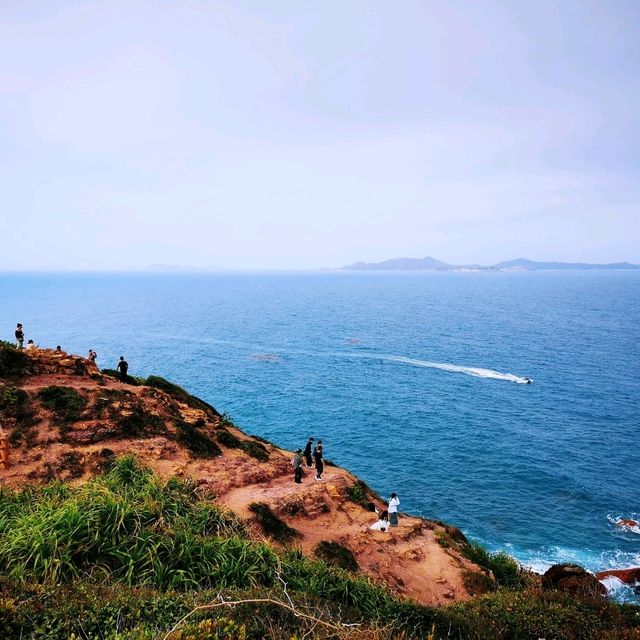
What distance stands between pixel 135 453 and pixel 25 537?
33.9 ft

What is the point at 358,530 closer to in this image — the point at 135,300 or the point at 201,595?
the point at 201,595

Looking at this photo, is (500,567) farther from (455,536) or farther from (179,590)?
(179,590)

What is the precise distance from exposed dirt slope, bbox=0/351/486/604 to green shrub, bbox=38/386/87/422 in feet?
0.16

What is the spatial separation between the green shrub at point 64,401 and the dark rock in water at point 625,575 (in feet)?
112

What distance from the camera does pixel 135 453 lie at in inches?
848

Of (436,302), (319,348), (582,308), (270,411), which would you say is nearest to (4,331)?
(319,348)

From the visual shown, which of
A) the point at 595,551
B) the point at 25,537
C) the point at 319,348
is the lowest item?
the point at 595,551

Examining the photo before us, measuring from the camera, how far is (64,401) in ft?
76.9

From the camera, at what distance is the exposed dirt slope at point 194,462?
18938 millimetres

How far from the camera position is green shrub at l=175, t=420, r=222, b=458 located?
2394 cm

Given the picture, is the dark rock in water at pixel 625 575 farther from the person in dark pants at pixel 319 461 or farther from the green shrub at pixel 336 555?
the green shrub at pixel 336 555

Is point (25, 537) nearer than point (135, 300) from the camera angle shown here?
Yes

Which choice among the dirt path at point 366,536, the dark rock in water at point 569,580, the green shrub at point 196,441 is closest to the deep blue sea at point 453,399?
the dark rock in water at point 569,580

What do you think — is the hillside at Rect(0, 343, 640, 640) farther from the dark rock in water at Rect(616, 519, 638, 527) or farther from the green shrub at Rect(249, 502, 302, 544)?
the dark rock in water at Rect(616, 519, 638, 527)
